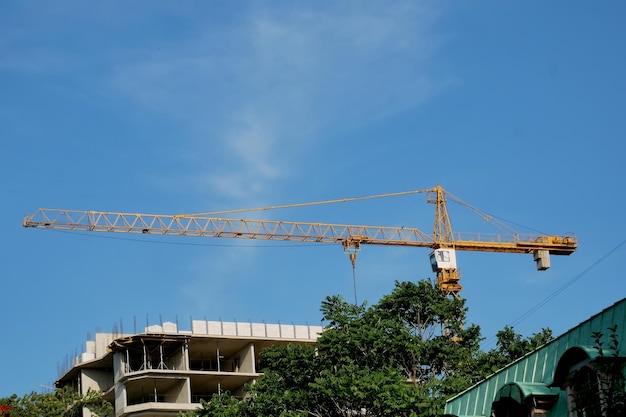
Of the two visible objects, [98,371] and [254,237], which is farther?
[254,237]

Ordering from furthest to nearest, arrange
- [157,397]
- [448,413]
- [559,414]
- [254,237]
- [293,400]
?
[254,237] → [157,397] → [293,400] → [448,413] → [559,414]

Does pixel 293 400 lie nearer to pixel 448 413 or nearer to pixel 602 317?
pixel 448 413

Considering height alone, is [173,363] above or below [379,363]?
above

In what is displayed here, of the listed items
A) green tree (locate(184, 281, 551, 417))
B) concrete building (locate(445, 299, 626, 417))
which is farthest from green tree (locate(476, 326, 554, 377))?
concrete building (locate(445, 299, 626, 417))

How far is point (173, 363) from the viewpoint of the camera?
134 metres

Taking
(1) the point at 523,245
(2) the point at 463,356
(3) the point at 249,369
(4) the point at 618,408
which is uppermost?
(1) the point at 523,245

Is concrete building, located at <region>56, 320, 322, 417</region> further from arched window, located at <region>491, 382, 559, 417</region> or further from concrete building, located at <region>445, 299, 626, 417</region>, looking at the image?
arched window, located at <region>491, 382, 559, 417</region>

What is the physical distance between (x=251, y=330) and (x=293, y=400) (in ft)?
185

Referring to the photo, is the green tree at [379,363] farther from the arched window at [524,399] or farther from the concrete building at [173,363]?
the concrete building at [173,363]

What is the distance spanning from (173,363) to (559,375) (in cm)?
9984

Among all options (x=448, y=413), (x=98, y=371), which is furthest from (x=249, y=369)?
(x=448, y=413)

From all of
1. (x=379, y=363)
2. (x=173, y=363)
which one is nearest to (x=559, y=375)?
(x=379, y=363)

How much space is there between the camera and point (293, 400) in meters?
81.6

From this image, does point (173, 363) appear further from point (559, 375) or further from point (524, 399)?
point (559, 375)
